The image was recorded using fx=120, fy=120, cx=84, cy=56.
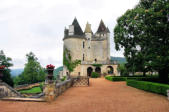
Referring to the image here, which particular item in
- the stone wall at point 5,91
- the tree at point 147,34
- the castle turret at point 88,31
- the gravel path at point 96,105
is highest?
the castle turret at point 88,31

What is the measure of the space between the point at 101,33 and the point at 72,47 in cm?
1368

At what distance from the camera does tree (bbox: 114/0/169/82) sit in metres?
12.3

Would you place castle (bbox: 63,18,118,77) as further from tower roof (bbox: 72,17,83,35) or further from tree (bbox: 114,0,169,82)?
tree (bbox: 114,0,169,82)

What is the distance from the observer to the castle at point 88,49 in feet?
116

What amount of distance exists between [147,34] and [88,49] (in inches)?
1052

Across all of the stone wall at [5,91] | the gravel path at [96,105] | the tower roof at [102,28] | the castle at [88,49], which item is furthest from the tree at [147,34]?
the tower roof at [102,28]

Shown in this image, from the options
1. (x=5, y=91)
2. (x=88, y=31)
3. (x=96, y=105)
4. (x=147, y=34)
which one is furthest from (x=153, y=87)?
(x=88, y=31)

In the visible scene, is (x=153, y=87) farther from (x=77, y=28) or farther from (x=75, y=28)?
(x=77, y=28)

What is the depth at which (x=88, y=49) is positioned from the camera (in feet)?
130

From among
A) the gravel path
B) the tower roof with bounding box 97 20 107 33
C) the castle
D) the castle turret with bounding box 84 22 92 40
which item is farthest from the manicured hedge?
the tower roof with bounding box 97 20 107 33

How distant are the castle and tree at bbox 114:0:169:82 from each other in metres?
19.6

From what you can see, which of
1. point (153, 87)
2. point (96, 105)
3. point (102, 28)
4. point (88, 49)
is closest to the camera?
point (96, 105)

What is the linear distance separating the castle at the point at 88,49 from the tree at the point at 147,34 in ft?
64.4

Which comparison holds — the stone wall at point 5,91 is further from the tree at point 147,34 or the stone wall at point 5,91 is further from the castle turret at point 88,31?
the castle turret at point 88,31
